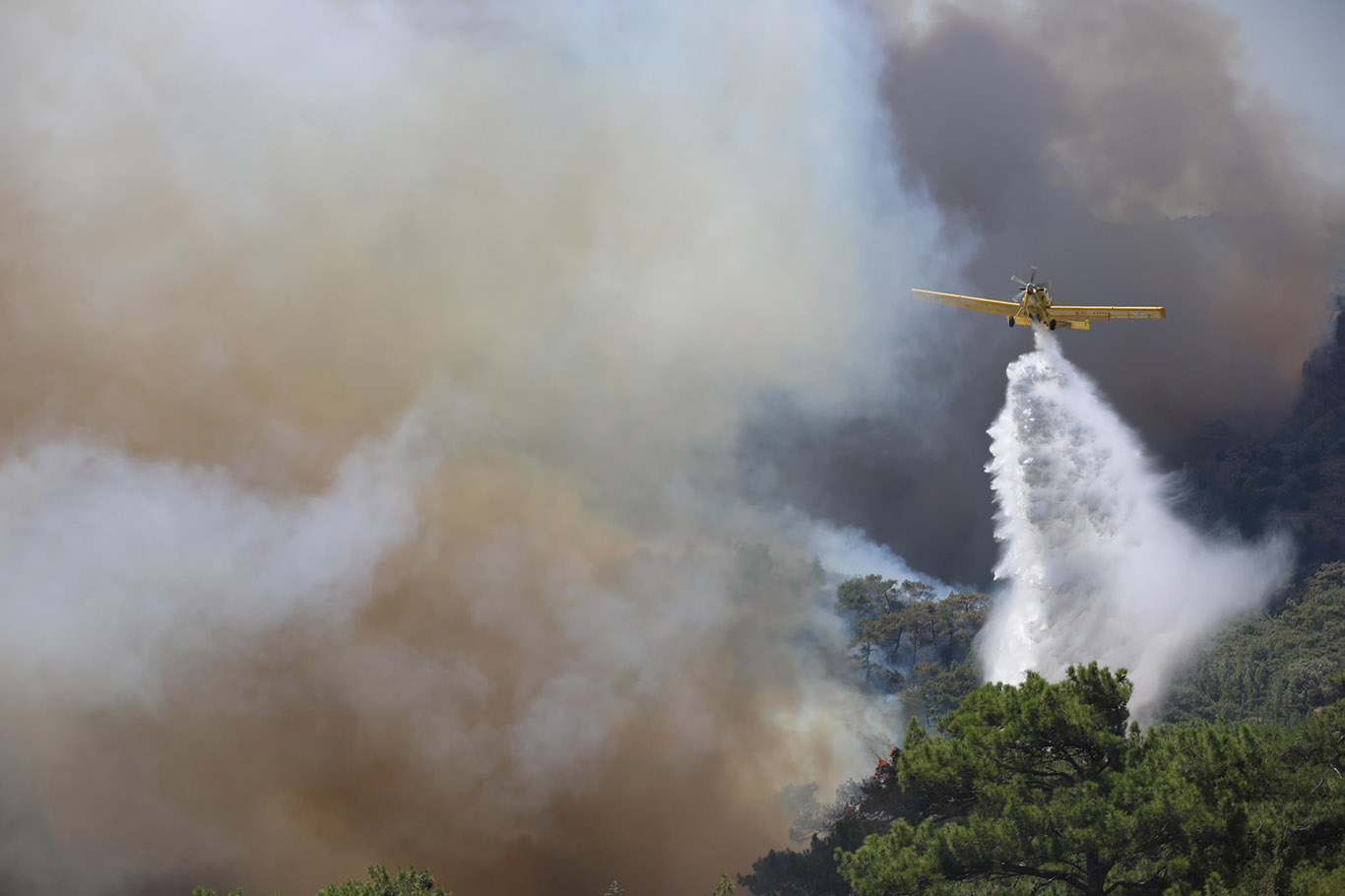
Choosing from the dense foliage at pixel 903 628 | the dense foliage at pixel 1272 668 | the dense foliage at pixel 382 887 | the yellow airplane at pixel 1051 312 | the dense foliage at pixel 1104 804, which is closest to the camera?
the dense foliage at pixel 1104 804

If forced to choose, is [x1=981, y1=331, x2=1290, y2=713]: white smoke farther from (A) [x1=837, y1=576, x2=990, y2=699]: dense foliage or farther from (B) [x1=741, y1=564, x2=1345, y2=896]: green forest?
(B) [x1=741, y1=564, x2=1345, y2=896]: green forest

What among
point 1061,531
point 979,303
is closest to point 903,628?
point 1061,531

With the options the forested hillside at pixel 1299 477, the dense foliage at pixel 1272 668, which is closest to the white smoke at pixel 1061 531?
the dense foliage at pixel 1272 668

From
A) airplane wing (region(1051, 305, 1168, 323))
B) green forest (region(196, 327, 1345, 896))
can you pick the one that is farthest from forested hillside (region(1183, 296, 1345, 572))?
green forest (region(196, 327, 1345, 896))

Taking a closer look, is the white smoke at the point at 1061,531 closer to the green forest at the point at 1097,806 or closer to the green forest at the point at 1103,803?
the green forest at the point at 1097,806

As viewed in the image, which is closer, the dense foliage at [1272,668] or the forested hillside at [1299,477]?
the dense foliage at [1272,668]

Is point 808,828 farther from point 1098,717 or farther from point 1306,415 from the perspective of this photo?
point 1306,415

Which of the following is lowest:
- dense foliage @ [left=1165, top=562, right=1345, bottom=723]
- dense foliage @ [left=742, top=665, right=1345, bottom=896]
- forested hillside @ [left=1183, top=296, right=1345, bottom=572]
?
dense foliage @ [left=742, top=665, right=1345, bottom=896]

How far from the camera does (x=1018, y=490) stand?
9144 cm

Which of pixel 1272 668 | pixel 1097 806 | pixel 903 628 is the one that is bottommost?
pixel 1097 806

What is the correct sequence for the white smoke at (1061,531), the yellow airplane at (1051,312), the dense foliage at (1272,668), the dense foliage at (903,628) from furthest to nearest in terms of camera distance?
the dense foliage at (903,628)
the dense foliage at (1272,668)
the white smoke at (1061,531)
the yellow airplane at (1051,312)

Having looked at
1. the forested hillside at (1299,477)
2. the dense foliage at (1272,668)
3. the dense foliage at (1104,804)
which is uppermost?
the forested hillside at (1299,477)

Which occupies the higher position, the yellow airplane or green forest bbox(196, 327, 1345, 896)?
the yellow airplane

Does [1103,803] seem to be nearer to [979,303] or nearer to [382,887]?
[382,887]
